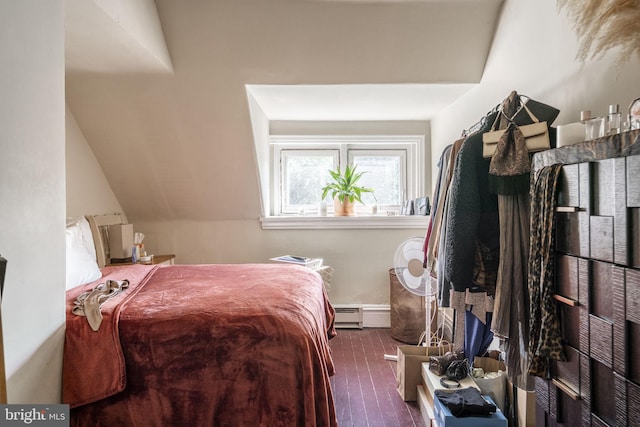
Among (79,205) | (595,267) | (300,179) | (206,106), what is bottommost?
(595,267)

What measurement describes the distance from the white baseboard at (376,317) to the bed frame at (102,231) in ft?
7.51

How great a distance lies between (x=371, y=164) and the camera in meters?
3.81

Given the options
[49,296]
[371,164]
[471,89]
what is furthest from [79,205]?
[471,89]

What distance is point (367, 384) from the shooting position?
8.06 feet

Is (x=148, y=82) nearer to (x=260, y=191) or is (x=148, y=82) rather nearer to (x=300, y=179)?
(x=260, y=191)

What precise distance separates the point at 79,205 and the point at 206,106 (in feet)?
4.37

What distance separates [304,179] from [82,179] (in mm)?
1959

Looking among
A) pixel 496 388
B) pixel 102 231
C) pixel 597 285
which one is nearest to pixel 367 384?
pixel 496 388

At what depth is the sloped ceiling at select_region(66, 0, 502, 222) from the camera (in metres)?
2.24

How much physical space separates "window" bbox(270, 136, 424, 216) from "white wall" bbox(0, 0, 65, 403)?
2403 millimetres

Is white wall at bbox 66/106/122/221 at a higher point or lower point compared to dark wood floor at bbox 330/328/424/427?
higher

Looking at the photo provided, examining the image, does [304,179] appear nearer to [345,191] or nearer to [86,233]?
[345,191]

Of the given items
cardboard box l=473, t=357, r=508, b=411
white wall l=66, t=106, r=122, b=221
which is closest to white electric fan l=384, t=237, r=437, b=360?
cardboard box l=473, t=357, r=508, b=411

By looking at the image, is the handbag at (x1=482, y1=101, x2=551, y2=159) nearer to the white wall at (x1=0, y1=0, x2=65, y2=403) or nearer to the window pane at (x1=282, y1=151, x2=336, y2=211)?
the white wall at (x1=0, y1=0, x2=65, y2=403)
